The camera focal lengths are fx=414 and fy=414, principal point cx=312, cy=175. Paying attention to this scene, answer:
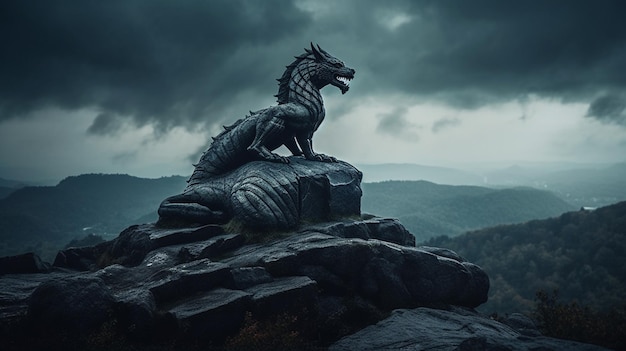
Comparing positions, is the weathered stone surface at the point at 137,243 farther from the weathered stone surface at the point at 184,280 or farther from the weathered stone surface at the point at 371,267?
the weathered stone surface at the point at 184,280

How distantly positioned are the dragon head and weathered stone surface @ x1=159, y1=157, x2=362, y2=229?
3.13m

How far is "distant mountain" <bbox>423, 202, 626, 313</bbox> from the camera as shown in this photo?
8581cm

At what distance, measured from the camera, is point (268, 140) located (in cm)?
1500

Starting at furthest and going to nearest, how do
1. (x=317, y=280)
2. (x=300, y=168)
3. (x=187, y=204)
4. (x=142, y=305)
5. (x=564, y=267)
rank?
(x=564, y=267), (x=300, y=168), (x=187, y=204), (x=317, y=280), (x=142, y=305)

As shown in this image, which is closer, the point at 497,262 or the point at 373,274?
the point at 373,274

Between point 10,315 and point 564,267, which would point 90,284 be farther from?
point 564,267

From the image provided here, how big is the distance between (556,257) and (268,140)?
343 feet

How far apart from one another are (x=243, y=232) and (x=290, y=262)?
111 inches

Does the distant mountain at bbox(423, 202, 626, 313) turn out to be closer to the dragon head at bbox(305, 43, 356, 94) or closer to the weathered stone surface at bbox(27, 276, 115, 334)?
the dragon head at bbox(305, 43, 356, 94)

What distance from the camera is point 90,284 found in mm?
8836

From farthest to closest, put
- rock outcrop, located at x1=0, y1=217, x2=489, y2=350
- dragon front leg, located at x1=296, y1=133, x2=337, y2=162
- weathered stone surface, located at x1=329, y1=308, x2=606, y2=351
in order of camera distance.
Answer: dragon front leg, located at x1=296, y1=133, x2=337, y2=162
rock outcrop, located at x1=0, y1=217, x2=489, y2=350
weathered stone surface, located at x1=329, y1=308, x2=606, y2=351

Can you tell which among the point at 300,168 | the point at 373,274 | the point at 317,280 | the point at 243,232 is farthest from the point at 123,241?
the point at 373,274

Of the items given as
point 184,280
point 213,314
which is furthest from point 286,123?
point 213,314

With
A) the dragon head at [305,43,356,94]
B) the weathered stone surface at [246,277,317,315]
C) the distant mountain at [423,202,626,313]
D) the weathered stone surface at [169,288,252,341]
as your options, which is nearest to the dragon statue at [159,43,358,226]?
the dragon head at [305,43,356,94]
